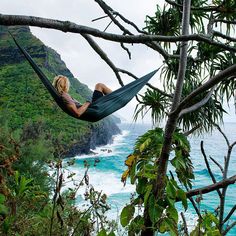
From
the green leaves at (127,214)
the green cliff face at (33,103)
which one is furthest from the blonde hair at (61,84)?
the green cliff face at (33,103)

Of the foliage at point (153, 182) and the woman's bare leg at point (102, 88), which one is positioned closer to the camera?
the foliage at point (153, 182)

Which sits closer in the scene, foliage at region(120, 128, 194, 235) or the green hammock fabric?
foliage at region(120, 128, 194, 235)

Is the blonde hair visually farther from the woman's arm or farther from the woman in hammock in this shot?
the woman's arm

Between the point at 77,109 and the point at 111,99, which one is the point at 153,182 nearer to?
the point at 111,99

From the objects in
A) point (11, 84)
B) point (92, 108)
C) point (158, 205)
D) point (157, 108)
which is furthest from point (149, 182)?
point (11, 84)

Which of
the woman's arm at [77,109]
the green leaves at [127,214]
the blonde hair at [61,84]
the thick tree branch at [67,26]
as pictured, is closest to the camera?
the thick tree branch at [67,26]

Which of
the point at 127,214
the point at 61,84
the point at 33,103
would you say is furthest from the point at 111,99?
the point at 33,103

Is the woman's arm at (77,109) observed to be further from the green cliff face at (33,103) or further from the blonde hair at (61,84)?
the green cliff face at (33,103)

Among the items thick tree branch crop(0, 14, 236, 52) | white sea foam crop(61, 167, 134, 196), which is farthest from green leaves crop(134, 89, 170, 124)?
white sea foam crop(61, 167, 134, 196)

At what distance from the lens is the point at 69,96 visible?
2061mm

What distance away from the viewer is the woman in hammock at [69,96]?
1922 millimetres

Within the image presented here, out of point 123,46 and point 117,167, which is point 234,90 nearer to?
point 123,46

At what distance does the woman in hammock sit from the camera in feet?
Result: 6.31

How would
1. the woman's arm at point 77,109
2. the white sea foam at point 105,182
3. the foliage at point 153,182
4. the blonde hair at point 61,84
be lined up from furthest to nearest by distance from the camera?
the white sea foam at point 105,182 → the blonde hair at point 61,84 → the woman's arm at point 77,109 → the foliage at point 153,182
